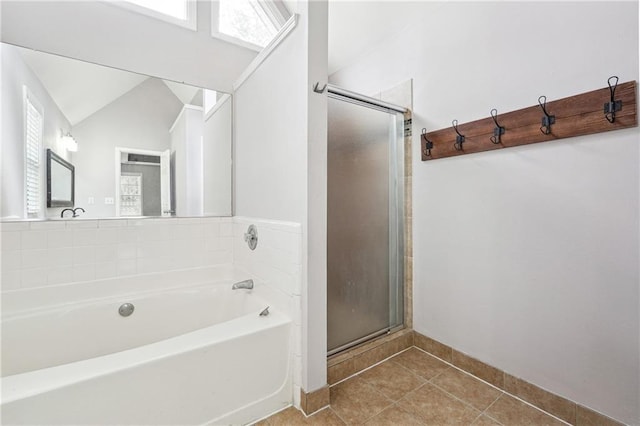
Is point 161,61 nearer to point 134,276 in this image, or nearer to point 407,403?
point 134,276

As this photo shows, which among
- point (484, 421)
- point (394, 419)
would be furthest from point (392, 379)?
point (484, 421)

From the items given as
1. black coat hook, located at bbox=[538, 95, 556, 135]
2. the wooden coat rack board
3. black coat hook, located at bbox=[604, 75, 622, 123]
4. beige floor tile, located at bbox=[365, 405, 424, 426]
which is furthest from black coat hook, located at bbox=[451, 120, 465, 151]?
beige floor tile, located at bbox=[365, 405, 424, 426]

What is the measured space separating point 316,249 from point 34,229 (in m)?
1.63

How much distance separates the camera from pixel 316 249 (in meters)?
1.46

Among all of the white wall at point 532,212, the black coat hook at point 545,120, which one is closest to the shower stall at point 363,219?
the white wall at point 532,212

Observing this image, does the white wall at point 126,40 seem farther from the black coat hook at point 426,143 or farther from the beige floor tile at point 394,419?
the beige floor tile at point 394,419

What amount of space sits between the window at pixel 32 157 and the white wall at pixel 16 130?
0.05 ft

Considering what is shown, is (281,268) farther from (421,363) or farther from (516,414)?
(516,414)

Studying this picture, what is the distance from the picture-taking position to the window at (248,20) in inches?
90.4

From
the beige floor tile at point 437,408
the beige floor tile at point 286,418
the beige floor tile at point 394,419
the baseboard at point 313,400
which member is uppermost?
the baseboard at point 313,400

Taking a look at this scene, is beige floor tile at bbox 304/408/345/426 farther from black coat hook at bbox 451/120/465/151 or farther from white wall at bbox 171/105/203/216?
black coat hook at bbox 451/120/465/151

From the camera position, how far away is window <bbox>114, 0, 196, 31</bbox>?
1931 millimetres

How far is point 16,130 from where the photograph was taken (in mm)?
1532

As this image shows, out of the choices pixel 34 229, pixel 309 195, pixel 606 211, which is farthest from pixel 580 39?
pixel 34 229
